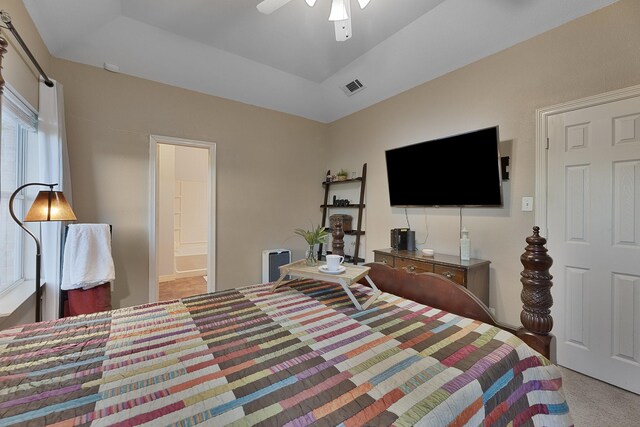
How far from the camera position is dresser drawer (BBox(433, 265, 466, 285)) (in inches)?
90.4

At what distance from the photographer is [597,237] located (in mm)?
2025

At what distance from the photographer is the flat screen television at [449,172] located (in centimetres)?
235

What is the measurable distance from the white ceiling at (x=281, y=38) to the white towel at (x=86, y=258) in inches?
63.8

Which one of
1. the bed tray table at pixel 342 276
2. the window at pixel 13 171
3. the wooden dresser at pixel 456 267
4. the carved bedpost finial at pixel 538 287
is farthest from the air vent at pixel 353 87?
the window at pixel 13 171

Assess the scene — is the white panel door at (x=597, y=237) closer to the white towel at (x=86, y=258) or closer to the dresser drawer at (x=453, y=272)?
the dresser drawer at (x=453, y=272)

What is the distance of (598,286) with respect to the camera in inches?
79.5

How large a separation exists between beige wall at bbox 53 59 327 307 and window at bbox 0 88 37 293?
20.5 inches

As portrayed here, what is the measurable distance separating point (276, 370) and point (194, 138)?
309cm

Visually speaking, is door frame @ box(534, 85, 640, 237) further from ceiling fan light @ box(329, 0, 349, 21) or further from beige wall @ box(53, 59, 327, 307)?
beige wall @ box(53, 59, 327, 307)

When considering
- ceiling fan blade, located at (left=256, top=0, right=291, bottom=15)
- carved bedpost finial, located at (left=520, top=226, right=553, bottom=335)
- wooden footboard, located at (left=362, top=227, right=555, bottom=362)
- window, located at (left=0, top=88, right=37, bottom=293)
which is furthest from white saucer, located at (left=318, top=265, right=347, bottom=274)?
window, located at (left=0, top=88, right=37, bottom=293)

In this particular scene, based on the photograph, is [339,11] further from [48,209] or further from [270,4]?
[48,209]

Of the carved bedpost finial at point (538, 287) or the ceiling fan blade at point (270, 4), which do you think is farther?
the ceiling fan blade at point (270, 4)

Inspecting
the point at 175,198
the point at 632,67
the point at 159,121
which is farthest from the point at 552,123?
the point at 175,198

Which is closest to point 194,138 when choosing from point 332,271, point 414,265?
point 332,271
